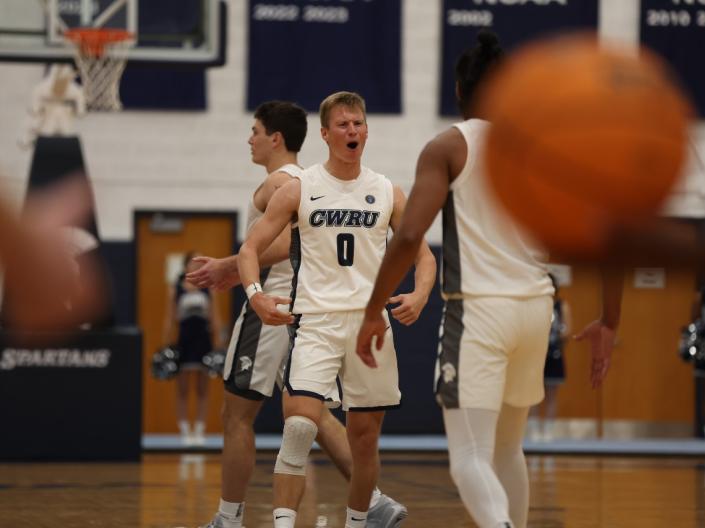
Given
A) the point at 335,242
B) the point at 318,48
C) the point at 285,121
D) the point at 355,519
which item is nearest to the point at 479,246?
the point at 335,242

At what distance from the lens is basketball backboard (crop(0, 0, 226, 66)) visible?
383 inches

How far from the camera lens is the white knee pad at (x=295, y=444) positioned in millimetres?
5641

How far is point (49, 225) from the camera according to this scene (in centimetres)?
350

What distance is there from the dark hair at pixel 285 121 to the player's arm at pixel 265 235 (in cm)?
75

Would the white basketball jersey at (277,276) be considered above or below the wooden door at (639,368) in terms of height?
above

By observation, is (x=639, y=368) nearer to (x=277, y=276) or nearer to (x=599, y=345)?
(x=277, y=276)

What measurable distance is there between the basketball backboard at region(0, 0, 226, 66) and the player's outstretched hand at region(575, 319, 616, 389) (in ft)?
19.0

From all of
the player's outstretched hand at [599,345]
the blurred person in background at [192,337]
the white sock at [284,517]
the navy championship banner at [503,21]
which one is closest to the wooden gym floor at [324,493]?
the blurred person in background at [192,337]

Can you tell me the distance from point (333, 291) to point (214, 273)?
79cm

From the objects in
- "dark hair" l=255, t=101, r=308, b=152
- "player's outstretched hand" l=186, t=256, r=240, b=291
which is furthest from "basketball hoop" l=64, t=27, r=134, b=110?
"player's outstretched hand" l=186, t=256, r=240, b=291

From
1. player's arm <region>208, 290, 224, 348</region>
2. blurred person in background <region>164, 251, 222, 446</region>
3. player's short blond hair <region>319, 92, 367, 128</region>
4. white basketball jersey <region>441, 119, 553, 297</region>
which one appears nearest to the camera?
white basketball jersey <region>441, 119, 553, 297</region>

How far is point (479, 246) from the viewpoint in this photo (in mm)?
4621

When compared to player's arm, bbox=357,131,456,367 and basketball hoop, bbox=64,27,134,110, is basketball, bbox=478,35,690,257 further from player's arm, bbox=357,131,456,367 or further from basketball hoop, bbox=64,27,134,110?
basketball hoop, bbox=64,27,134,110

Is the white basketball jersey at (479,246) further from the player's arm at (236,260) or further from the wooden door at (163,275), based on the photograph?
the wooden door at (163,275)
